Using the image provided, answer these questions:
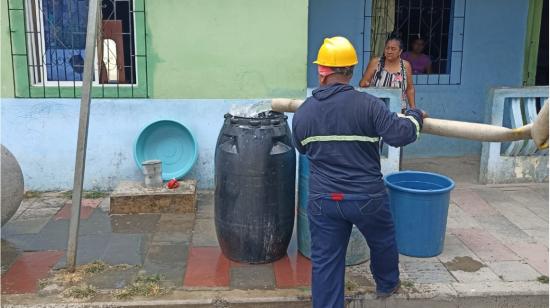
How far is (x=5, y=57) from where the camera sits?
628 centimetres

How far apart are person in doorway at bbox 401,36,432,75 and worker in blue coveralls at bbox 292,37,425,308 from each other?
4488mm

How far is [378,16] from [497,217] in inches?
126

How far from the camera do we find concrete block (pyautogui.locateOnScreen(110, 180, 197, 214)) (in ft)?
19.2

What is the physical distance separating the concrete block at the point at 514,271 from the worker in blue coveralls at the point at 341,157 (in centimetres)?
124

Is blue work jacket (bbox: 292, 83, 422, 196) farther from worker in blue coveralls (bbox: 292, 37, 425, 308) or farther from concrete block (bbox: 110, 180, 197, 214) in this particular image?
concrete block (bbox: 110, 180, 197, 214)

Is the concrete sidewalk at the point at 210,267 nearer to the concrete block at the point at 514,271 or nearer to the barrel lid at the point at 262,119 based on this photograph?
the concrete block at the point at 514,271

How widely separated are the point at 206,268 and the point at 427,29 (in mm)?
5046

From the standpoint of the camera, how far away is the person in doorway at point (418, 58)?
7.90 m

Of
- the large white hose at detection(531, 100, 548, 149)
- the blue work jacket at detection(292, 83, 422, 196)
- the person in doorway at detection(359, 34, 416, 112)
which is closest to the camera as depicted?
the large white hose at detection(531, 100, 548, 149)

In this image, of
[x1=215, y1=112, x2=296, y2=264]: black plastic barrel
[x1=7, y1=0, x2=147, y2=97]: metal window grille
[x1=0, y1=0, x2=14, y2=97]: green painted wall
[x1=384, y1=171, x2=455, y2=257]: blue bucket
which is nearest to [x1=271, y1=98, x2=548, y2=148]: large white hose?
[x1=384, y1=171, x2=455, y2=257]: blue bucket

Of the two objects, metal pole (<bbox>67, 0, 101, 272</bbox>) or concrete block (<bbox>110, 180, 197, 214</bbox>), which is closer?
metal pole (<bbox>67, 0, 101, 272</bbox>)

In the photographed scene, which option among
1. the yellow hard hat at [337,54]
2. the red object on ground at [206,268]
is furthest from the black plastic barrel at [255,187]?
the yellow hard hat at [337,54]

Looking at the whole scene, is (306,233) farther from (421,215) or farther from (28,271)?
(28,271)

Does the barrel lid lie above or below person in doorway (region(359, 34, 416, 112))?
below
